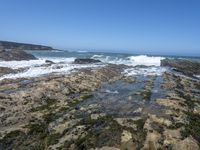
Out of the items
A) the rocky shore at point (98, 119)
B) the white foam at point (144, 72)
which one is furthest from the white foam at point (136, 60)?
the rocky shore at point (98, 119)

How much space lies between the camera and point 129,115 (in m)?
13.2

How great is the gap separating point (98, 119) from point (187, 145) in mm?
→ 4113

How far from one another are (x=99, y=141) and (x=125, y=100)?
20.4ft

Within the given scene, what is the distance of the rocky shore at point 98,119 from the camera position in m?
10.4

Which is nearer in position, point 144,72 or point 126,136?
point 126,136

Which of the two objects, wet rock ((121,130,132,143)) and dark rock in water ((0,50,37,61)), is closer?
wet rock ((121,130,132,143))

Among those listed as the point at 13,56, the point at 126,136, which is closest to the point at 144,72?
the point at 126,136

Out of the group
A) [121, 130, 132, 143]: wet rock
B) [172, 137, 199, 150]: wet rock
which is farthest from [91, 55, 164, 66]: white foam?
[172, 137, 199, 150]: wet rock

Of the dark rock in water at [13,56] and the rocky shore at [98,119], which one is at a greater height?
the rocky shore at [98,119]

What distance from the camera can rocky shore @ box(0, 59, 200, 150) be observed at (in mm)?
10367

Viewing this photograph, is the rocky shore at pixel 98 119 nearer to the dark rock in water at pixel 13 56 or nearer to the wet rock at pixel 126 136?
the wet rock at pixel 126 136

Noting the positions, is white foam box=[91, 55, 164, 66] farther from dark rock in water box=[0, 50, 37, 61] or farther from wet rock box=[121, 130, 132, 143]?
wet rock box=[121, 130, 132, 143]

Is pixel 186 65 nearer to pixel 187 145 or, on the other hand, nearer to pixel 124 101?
pixel 124 101

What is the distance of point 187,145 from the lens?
32.9 ft
